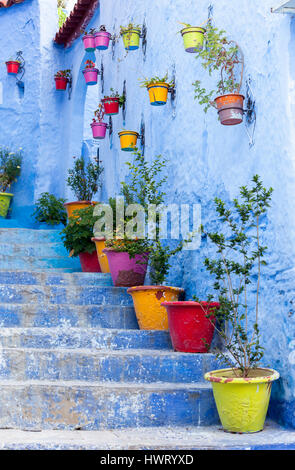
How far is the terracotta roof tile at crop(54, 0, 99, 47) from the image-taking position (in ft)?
28.3

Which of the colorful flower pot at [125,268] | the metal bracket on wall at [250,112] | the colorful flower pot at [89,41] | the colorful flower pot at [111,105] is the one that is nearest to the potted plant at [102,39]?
the colorful flower pot at [89,41]

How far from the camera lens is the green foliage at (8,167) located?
29.3 feet

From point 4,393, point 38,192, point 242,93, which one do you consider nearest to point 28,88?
point 38,192

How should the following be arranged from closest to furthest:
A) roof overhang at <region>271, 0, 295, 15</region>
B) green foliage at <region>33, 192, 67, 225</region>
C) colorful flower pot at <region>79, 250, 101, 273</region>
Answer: roof overhang at <region>271, 0, 295, 15</region>
colorful flower pot at <region>79, 250, 101, 273</region>
green foliage at <region>33, 192, 67, 225</region>

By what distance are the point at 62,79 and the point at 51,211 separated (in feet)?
7.63

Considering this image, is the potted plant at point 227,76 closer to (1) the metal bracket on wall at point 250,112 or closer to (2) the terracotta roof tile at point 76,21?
(1) the metal bracket on wall at point 250,112

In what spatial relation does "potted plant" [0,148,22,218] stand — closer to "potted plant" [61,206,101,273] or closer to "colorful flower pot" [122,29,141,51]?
"potted plant" [61,206,101,273]

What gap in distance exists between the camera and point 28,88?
9.48m

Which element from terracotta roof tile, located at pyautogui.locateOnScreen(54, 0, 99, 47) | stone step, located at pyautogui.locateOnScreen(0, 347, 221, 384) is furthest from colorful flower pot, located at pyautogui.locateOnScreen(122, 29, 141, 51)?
stone step, located at pyautogui.locateOnScreen(0, 347, 221, 384)

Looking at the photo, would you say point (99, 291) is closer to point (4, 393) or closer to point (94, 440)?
point (4, 393)

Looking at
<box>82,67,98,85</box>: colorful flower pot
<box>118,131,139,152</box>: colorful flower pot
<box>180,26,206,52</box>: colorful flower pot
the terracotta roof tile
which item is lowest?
<box>118,131,139,152</box>: colorful flower pot

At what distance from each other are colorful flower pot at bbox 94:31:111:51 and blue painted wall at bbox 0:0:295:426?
174mm

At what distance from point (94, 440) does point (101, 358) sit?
778 millimetres
